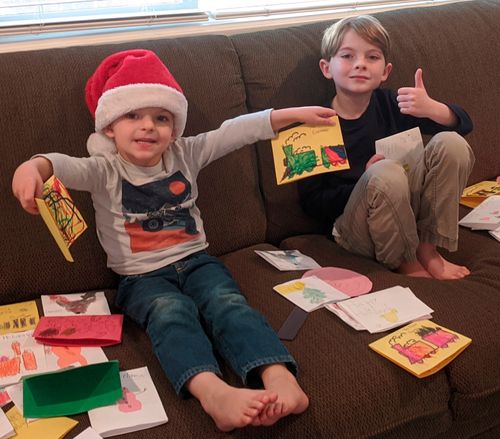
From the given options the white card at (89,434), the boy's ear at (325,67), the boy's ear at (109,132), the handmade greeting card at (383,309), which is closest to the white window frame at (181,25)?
the boy's ear at (325,67)

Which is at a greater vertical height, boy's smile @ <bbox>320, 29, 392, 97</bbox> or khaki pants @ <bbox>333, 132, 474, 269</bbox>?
boy's smile @ <bbox>320, 29, 392, 97</bbox>

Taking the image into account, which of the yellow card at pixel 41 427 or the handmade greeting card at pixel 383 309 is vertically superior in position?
the yellow card at pixel 41 427

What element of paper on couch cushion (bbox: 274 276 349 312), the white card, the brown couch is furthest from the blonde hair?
the white card

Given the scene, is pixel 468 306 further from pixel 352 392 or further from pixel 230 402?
pixel 230 402

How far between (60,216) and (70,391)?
36cm

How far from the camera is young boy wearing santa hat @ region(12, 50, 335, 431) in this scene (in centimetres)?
143

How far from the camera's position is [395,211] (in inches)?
74.5

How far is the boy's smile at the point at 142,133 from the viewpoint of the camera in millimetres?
1640

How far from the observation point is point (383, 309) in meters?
1.68

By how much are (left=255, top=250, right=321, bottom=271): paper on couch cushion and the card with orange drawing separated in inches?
15.1

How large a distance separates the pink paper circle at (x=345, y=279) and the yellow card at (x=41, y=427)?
2.54ft

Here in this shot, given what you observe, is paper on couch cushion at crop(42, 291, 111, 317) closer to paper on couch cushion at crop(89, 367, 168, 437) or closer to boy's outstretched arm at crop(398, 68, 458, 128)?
paper on couch cushion at crop(89, 367, 168, 437)

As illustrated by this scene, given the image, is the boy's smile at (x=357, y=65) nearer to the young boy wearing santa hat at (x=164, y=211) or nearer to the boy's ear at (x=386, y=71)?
the boy's ear at (x=386, y=71)

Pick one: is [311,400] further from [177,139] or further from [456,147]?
[456,147]
